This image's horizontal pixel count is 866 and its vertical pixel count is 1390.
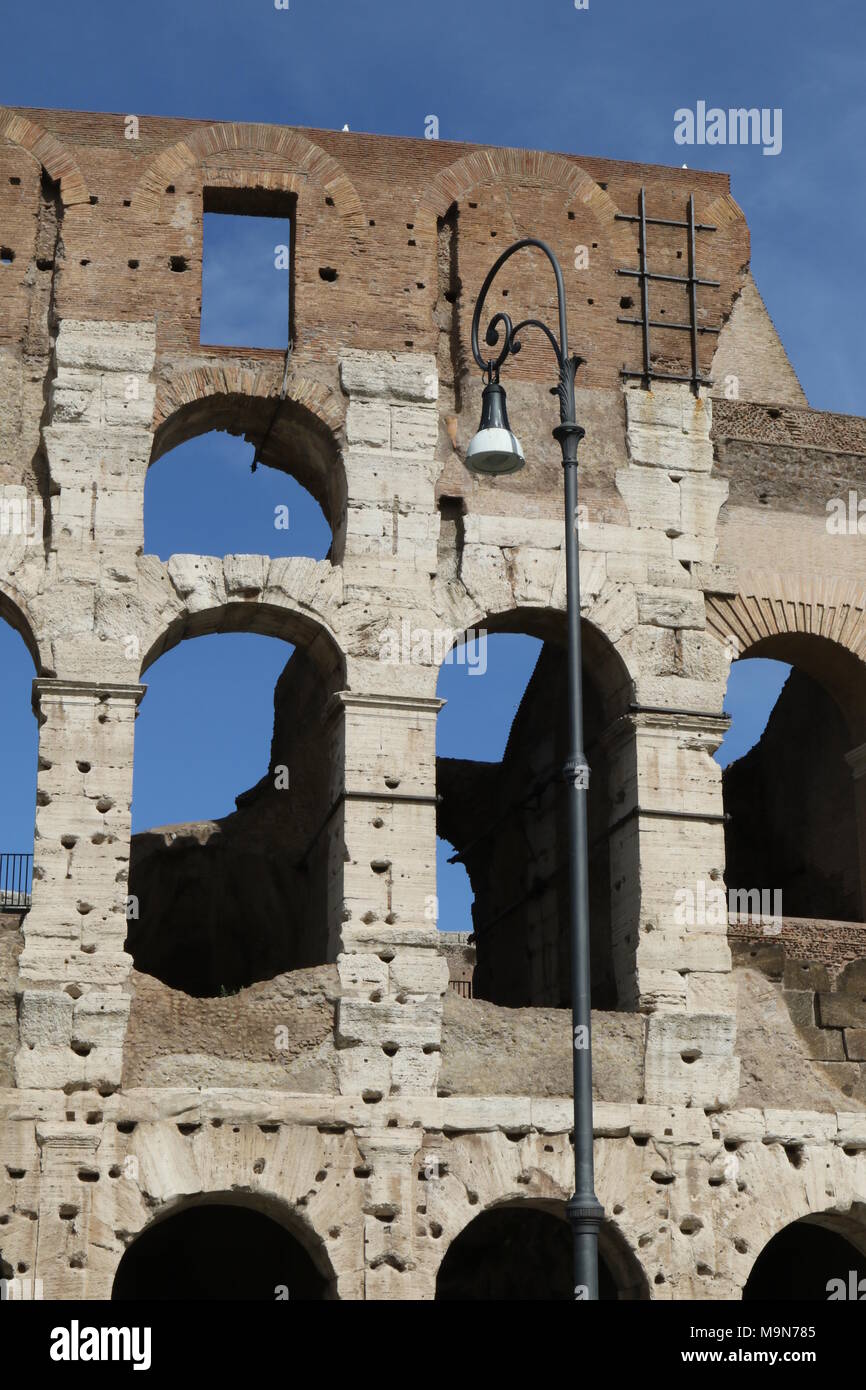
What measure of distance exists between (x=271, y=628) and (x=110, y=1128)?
4.39 metres

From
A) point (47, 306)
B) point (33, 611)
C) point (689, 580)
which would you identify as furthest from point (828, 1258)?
point (47, 306)

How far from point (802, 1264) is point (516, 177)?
9.69m

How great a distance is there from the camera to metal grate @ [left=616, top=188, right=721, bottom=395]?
18703 millimetres

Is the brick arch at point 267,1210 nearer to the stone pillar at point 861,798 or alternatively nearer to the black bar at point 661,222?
the stone pillar at point 861,798

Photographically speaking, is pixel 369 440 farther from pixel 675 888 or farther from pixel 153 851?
pixel 153 851

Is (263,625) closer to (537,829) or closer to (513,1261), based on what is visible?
(537,829)

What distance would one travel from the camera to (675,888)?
17203 mm

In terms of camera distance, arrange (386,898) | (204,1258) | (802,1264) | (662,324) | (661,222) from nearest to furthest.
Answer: (386,898) < (802,1264) < (662,324) < (661,222) < (204,1258)

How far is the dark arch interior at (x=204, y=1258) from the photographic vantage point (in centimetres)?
1934

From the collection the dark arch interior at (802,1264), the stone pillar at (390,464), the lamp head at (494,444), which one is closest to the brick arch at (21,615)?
the stone pillar at (390,464)

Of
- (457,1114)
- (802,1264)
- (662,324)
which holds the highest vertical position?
(662,324)

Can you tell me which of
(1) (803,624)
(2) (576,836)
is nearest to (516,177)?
(1) (803,624)

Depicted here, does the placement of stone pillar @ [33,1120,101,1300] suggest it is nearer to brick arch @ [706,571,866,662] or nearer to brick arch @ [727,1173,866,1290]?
brick arch @ [727,1173,866,1290]

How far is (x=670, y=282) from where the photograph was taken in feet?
62.5
